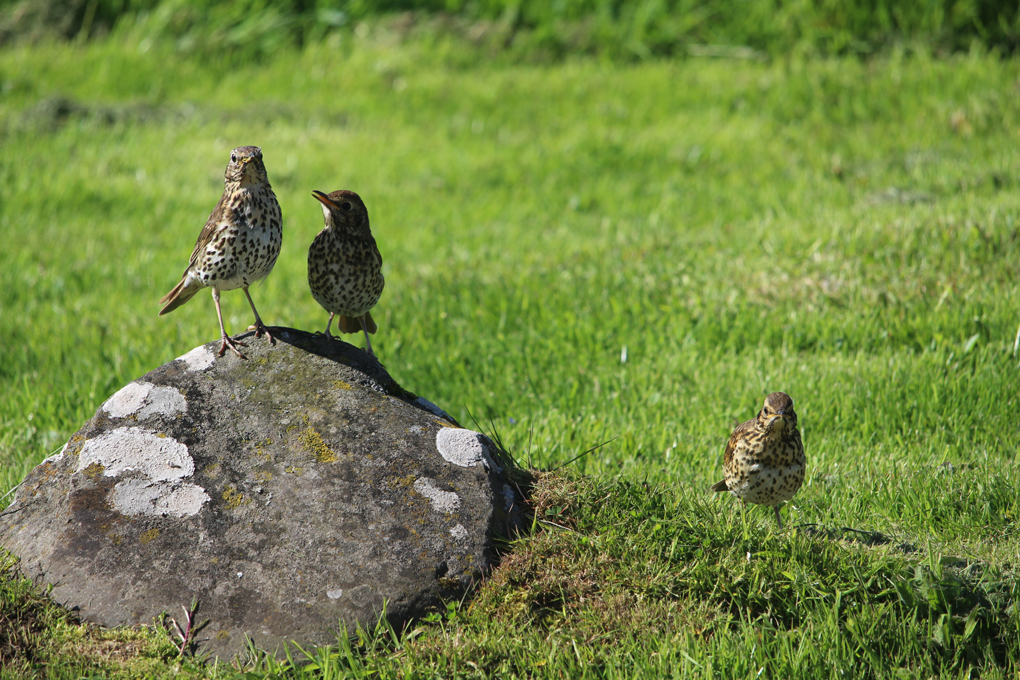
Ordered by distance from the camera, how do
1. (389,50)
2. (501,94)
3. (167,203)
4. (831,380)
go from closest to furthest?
(831,380)
(167,203)
(501,94)
(389,50)

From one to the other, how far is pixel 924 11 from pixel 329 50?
29.5ft

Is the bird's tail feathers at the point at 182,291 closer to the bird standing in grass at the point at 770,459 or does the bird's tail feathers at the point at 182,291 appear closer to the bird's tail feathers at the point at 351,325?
the bird's tail feathers at the point at 351,325

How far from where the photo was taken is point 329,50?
14.5 m

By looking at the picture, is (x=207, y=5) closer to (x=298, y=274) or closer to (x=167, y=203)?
(x=167, y=203)

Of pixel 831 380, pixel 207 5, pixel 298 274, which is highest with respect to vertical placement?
pixel 207 5

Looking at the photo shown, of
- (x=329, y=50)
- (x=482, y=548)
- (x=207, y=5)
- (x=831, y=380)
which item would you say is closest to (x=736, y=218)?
(x=831, y=380)

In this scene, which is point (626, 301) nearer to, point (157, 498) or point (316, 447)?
point (316, 447)

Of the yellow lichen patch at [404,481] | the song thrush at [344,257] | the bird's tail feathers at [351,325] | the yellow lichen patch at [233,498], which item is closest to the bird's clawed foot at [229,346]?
the song thrush at [344,257]

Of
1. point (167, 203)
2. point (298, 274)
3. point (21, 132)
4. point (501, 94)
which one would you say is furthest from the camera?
point (501, 94)

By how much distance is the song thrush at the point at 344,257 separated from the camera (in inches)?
183

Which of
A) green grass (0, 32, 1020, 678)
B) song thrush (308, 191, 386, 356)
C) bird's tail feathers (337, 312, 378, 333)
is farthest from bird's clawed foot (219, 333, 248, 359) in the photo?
green grass (0, 32, 1020, 678)

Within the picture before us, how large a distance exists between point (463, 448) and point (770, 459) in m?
1.62

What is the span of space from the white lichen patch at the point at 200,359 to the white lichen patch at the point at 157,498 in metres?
0.66

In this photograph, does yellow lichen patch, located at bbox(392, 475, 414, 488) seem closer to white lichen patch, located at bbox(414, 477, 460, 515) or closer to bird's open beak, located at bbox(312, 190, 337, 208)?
white lichen patch, located at bbox(414, 477, 460, 515)
